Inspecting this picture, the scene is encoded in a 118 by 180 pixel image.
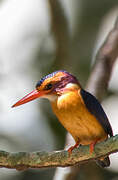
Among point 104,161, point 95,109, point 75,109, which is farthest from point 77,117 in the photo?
point 104,161

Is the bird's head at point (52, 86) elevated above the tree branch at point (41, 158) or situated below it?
above

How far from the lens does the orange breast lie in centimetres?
459

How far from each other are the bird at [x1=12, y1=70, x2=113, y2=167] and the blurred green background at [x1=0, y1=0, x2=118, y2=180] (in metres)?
2.23


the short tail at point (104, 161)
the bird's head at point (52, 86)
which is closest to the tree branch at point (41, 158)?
the short tail at point (104, 161)

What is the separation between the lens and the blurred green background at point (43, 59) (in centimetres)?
737

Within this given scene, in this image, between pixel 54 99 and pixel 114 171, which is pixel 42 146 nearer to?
pixel 114 171

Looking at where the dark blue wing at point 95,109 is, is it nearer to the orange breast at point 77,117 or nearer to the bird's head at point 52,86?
the orange breast at point 77,117

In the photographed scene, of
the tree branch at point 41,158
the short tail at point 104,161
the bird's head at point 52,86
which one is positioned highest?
the bird's head at point 52,86

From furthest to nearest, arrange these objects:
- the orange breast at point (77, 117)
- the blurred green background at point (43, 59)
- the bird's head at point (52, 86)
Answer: the blurred green background at point (43, 59) < the bird's head at point (52, 86) < the orange breast at point (77, 117)

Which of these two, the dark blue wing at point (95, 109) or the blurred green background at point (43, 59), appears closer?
the dark blue wing at point (95, 109)

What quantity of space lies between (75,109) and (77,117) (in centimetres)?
9

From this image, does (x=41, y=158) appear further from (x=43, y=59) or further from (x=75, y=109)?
(x=43, y=59)

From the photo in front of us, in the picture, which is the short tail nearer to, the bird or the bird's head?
the bird

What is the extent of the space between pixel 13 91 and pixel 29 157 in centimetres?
428
